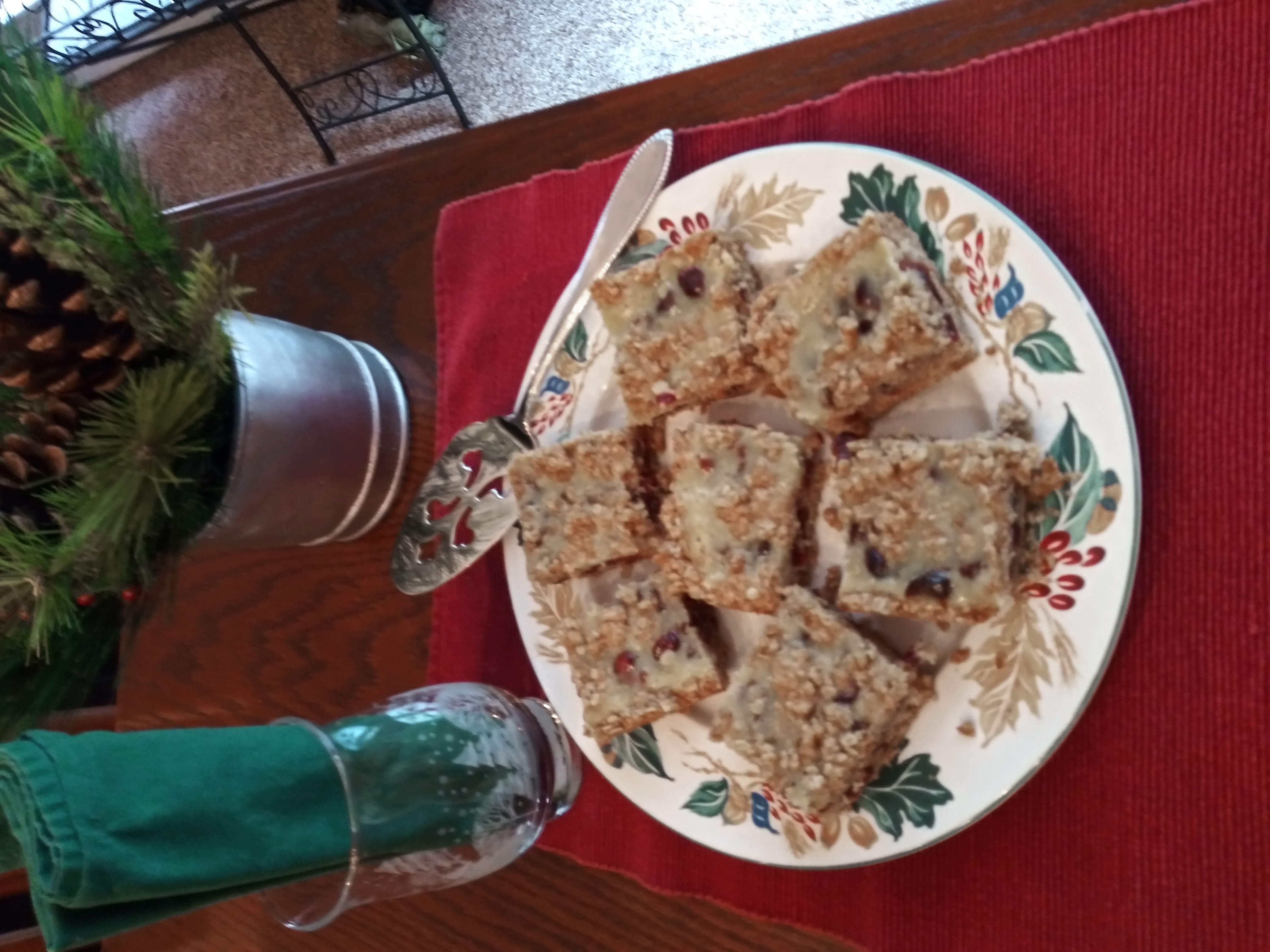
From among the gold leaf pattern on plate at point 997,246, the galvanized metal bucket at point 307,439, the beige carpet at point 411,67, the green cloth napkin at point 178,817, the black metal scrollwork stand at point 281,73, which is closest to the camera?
the green cloth napkin at point 178,817

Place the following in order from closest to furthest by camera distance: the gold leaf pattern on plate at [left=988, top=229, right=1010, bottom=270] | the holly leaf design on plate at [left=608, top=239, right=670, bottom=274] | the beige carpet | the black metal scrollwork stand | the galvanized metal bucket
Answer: the gold leaf pattern on plate at [left=988, top=229, right=1010, bottom=270], the galvanized metal bucket, the holly leaf design on plate at [left=608, top=239, right=670, bottom=274], the beige carpet, the black metal scrollwork stand

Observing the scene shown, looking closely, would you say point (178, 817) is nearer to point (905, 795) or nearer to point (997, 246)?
point (905, 795)

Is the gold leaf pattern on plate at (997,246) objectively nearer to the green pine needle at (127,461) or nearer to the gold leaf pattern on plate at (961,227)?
the gold leaf pattern on plate at (961,227)

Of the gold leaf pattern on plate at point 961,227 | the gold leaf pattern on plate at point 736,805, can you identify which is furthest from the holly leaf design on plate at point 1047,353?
the gold leaf pattern on plate at point 736,805

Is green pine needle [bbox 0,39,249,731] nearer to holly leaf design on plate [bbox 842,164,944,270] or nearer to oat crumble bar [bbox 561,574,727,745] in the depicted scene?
oat crumble bar [bbox 561,574,727,745]

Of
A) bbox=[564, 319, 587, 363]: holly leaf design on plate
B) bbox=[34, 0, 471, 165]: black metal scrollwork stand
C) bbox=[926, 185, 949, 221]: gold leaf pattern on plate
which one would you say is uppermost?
bbox=[34, 0, 471, 165]: black metal scrollwork stand

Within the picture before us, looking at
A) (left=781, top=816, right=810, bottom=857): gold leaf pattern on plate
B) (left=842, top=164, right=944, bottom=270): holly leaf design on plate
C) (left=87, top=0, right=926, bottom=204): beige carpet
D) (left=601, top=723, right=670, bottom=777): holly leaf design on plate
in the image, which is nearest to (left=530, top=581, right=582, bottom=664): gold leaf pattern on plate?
(left=601, top=723, right=670, bottom=777): holly leaf design on plate

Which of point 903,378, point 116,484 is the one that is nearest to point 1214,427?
point 903,378
